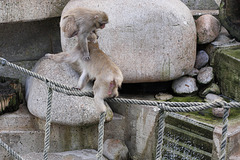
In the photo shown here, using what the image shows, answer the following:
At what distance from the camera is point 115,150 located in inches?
200

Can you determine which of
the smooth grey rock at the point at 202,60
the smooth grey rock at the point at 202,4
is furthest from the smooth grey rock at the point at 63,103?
the smooth grey rock at the point at 202,4

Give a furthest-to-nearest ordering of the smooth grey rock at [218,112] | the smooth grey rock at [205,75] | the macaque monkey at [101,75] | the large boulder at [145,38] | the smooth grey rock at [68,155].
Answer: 1. the smooth grey rock at [205,75]
2. the large boulder at [145,38]
3. the smooth grey rock at [68,155]
4. the smooth grey rock at [218,112]
5. the macaque monkey at [101,75]

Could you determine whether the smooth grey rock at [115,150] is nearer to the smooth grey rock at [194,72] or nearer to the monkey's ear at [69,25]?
the smooth grey rock at [194,72]

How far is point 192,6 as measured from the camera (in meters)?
6.49

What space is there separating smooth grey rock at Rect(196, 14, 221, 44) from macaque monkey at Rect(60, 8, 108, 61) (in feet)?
7.01

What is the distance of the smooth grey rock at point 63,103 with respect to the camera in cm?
488

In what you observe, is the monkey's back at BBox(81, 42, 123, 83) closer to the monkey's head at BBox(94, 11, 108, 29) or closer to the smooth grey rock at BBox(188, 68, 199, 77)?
the monkey's head at BBox(94, 11, 108, 29)

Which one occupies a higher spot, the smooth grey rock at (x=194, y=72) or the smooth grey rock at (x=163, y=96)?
the smooth grey rock at (x=194, y=72)

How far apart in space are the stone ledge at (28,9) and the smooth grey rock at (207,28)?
5.99ft

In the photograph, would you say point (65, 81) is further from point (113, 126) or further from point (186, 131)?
point (186, 131)

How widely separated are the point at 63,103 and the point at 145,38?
4.17 feet

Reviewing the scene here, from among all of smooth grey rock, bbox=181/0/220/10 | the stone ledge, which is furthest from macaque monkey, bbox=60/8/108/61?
smooth grey rock, bbox=181/0/220/10

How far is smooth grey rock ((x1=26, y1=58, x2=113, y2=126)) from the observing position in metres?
4.88

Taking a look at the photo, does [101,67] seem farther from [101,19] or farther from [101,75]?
[101,19]
